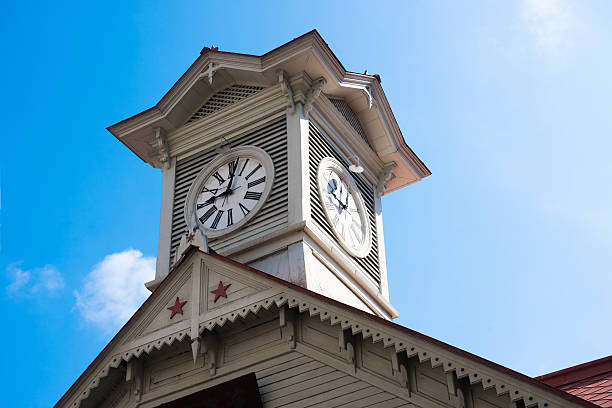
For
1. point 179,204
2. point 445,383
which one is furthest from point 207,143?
point 445,383

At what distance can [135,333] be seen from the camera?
14.3 meters

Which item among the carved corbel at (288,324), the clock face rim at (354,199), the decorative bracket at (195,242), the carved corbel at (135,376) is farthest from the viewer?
the clock face rim at (354,199)

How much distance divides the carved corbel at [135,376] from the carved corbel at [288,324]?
2.45 meters

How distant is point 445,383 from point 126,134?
1042cm

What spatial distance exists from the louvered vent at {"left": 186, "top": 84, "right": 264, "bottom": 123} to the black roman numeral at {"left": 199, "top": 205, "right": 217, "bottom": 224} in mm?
2395

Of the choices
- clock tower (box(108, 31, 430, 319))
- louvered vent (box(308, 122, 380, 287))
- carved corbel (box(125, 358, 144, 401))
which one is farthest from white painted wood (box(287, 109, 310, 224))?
carved corbel (box(125, 358, 144, 401))

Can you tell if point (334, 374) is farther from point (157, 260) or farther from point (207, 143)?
point (207, 143)

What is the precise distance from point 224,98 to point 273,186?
3.20 meters

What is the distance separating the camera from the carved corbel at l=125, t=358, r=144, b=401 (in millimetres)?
14078

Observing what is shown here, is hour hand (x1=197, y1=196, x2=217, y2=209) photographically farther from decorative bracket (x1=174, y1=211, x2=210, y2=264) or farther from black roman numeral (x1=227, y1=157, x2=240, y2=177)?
decorative bracket (x1=174, y1=211, x2=210, y2=264)

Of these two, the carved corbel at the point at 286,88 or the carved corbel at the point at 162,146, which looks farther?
the carved corbel at the point at 162,146

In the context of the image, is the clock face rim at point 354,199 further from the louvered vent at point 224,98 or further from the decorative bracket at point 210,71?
the decorative bracket at point 210,71

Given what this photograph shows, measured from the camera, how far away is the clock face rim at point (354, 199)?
17.6m

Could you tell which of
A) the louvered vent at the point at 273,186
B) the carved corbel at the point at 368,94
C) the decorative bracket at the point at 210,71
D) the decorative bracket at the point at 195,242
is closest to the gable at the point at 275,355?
the decorative bracket at the point at 195,242
